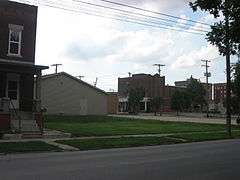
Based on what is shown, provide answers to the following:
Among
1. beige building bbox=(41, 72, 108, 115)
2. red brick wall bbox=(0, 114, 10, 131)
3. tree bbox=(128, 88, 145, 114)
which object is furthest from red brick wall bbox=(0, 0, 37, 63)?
tree bbox=(128, 88, 145, 114)

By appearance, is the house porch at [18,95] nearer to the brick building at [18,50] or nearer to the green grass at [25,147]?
the brick building at [18,50]

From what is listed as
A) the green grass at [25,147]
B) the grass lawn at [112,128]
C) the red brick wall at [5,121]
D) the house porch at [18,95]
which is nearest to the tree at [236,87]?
the grass lawn at [112,128]

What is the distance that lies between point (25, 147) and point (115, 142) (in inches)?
217

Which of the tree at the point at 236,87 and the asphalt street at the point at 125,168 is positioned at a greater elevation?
the tree at the point at 236,87

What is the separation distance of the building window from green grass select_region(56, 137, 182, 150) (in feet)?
37.2

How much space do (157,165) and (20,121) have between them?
1491 cm

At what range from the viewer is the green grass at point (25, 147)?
2089 centimetres

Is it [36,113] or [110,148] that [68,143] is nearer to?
[110,148]

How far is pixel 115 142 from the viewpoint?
84.4 feet

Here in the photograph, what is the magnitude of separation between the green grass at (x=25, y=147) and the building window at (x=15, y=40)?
12487mm

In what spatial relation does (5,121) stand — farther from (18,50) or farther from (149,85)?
(149,85)

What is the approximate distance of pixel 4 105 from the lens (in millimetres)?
29422

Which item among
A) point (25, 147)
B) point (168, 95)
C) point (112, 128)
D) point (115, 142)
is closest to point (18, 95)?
point (112, 128)

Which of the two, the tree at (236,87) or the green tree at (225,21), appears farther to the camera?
the tree at (236,87)
